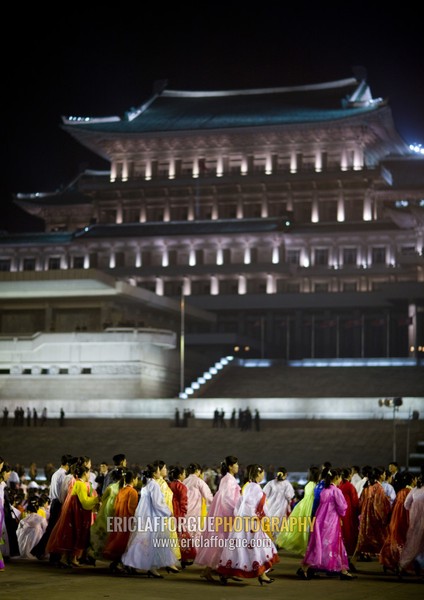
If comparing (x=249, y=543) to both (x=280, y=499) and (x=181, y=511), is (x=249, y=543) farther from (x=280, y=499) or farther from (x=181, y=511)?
(x=280, y=499)

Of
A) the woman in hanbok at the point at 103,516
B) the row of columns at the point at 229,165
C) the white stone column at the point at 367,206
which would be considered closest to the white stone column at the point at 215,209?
the row of columns at the point at 229,165

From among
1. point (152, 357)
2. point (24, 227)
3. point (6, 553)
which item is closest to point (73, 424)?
point (152, 357)

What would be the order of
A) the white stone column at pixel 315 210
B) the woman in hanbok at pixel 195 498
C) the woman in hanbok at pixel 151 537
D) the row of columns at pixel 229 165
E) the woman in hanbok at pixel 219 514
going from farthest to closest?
the row of columns at pixel 229 165
the white stone column at pixel 315 210
the woman in hanbok at pixel 195 498
the woman in hanbok at pixel 151 537
the woman in hanbok at pixel 219 514

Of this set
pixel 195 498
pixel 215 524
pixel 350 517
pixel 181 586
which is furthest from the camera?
pixel 350 517

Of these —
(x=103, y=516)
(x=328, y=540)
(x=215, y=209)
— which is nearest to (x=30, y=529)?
(x=103, y=516)

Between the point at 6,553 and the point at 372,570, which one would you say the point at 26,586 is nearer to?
the point at 6,553

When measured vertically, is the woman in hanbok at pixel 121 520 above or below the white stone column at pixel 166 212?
below

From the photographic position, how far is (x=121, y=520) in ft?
59.4

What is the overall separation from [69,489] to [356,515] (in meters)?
4.78

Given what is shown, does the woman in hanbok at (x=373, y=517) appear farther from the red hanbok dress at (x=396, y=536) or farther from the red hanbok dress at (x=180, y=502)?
the red hanbok dress at (x=180, y=502)

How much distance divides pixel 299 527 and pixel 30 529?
437cm

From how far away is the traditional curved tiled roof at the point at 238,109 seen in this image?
7831 centimetres

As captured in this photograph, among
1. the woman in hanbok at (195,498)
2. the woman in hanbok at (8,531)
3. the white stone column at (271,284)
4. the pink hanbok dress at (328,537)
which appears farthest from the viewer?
the white stone column at (271,284)

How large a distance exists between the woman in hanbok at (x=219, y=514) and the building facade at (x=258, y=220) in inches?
1934
